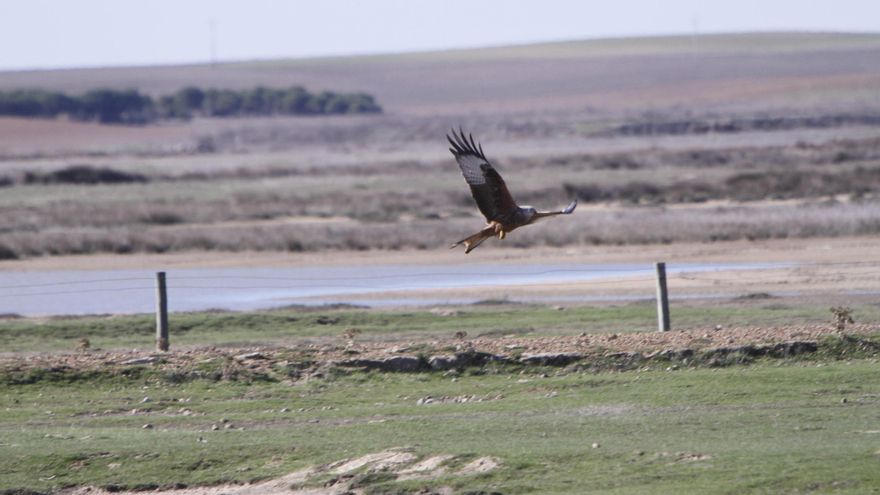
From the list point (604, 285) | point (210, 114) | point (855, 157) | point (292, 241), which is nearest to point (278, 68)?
point (210, 114)

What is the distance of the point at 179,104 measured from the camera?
140 metres

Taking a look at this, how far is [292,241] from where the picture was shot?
35.0m

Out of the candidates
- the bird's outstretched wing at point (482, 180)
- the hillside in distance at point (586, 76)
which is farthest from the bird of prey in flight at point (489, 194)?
the hillside in distance at point (586, 76)

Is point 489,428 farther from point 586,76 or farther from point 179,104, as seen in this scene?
point 586,76

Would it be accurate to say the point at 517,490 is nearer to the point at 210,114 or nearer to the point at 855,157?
the point at 855,157

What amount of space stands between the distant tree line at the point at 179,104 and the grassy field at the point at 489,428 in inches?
4658

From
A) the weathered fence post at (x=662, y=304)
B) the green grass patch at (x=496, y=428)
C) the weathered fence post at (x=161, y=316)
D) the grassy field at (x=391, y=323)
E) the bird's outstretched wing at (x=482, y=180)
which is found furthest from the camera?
the grassy field at (x=391, y=323)

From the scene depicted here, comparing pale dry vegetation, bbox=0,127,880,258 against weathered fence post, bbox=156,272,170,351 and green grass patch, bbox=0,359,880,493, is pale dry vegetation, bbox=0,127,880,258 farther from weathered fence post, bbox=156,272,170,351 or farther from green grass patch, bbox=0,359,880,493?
green grass patch, bbox=0,359,880,493

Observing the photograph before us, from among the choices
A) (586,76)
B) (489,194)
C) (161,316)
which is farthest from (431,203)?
(586,76)

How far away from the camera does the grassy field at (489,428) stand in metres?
10.3

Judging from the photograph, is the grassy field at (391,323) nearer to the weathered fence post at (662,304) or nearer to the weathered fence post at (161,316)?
the weathered fence post at (662,304)

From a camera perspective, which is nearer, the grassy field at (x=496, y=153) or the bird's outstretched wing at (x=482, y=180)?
the bird's outstretched wing at (x=482, y=180)

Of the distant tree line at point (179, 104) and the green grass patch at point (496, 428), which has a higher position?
the distant tree line at point (179, 104)

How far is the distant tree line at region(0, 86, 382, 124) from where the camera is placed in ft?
421
